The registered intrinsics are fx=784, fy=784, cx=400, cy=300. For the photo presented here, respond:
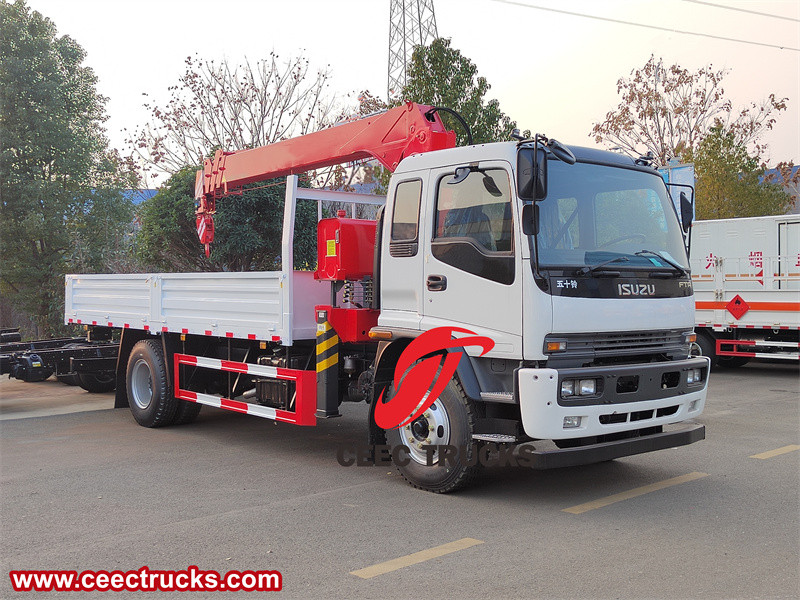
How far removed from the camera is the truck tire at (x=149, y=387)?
30.1 feet

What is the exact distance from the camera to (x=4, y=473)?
709cm

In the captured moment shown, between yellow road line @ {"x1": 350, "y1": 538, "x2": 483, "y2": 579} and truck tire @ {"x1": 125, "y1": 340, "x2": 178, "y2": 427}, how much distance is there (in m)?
5.17

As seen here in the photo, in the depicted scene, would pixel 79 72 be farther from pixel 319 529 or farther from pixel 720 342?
pixel 319 529

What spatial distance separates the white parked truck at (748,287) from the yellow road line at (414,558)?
10657 mm

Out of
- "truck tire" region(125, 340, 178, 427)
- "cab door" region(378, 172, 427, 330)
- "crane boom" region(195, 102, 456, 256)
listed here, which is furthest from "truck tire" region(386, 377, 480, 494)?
"truck tire" region(125, 340, 178, 427)

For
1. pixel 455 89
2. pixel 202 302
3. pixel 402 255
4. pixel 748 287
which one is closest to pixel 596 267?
pixel 402 255

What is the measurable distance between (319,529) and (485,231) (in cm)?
250

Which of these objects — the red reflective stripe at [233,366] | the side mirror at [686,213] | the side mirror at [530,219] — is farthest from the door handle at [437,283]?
the red reflective stripe at [233,366]

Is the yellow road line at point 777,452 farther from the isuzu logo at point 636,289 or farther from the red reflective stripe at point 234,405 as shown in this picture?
the red reflective stripe at point 234,405

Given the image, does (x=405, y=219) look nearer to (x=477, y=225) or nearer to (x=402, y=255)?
(x=402, y=255)

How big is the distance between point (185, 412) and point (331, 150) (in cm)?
369

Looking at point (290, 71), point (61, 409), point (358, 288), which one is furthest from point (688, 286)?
point (290, 71)

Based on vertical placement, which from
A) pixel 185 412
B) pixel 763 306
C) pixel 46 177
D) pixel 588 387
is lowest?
pixel 185 412

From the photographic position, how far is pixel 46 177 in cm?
1866
